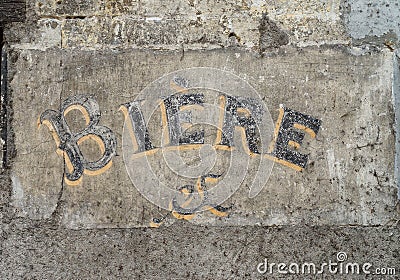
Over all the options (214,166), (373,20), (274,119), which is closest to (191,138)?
(214,166)

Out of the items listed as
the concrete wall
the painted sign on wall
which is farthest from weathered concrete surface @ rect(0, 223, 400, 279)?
the painted sign on wall

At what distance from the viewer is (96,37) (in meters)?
3.12

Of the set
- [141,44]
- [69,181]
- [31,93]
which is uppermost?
[141,44]

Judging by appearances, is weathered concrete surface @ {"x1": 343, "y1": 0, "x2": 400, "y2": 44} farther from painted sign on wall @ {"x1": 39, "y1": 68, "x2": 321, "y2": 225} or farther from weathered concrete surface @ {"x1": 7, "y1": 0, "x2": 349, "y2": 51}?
painted sign on wall @ {"x1": 39, "y1": 68, "x2": 321, "y2": 225}

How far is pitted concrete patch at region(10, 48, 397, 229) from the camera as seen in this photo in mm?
3008

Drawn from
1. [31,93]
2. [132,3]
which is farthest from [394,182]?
[31,93]

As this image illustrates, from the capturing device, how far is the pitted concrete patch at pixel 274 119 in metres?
3.01

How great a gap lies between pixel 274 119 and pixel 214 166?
43 centimetres

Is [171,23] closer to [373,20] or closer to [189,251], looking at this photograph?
[373,20]

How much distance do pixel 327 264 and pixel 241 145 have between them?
83cm

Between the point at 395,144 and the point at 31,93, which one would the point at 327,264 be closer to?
the point at 395,144

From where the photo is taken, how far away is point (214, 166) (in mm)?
3029

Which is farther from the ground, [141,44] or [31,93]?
[141,44]

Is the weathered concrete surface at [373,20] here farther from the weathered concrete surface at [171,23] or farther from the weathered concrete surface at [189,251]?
the weathered concrete surface at [189,251]
